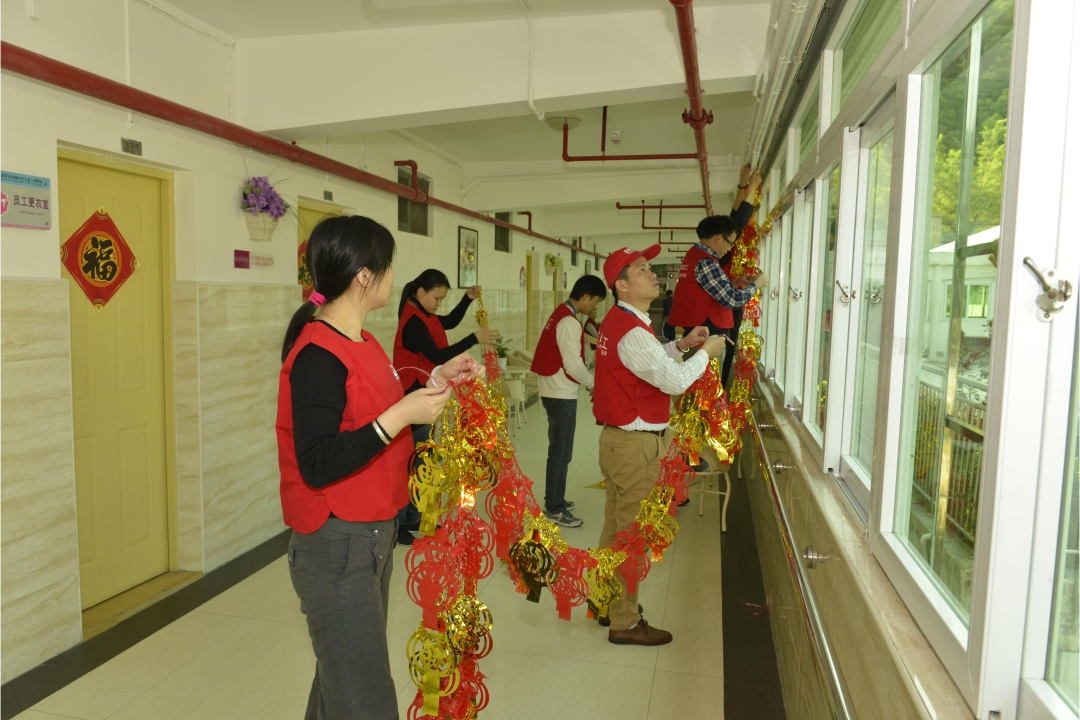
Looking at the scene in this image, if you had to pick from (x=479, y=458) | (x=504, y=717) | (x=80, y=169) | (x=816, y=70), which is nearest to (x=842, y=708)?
(x=479, y=458)

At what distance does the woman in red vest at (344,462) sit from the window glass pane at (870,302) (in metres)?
1.70

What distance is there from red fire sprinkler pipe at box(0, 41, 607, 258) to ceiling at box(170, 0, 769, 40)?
610mm

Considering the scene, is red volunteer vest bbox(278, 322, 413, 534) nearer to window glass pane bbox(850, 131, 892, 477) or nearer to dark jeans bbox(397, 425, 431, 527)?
window glass pane bbox(850, 131, 892, 477)

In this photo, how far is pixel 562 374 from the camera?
4875 millimetres

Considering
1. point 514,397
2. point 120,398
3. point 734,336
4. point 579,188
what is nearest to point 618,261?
point 734,336

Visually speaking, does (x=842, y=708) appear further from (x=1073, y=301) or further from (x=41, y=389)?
(x=41, y=389)

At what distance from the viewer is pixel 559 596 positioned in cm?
281

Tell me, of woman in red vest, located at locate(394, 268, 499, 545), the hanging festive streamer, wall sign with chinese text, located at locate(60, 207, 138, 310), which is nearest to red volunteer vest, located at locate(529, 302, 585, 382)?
woman in red vest, located at locate(394, 268, 499, 545)

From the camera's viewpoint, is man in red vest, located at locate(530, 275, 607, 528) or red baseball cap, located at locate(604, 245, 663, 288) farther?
man in red vest, located at locate(530, 275, 607, 528)

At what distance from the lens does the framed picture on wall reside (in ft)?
29.6

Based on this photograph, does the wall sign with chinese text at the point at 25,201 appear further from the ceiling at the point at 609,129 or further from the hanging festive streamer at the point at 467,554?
the ceiling at the point at 609,129

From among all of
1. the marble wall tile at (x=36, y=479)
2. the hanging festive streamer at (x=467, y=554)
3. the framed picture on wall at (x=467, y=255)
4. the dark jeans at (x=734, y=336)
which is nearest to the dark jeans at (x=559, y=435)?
the dark jeans at (x=734, y=336)

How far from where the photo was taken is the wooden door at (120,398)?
3648 mm

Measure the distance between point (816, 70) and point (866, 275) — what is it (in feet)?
5.08
